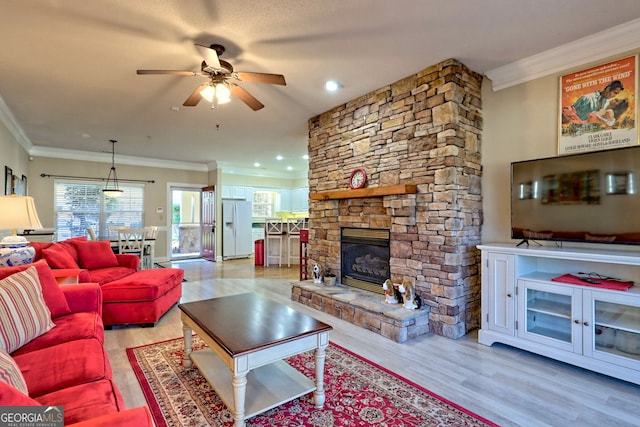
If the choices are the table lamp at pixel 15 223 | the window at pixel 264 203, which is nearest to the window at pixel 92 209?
the window at pixel 264 203

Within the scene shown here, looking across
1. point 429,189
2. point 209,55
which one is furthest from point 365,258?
point 209,55

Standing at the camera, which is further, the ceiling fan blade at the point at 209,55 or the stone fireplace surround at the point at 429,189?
the stone fireplace surround at the point at 429,189

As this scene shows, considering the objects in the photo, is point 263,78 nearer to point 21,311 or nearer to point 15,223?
point 21,311

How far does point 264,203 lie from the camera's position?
10133 mm

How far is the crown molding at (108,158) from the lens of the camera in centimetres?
666

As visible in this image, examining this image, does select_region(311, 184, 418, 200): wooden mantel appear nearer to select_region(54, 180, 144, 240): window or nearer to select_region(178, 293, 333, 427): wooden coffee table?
select_region(178, 293, 333, 427): wooden coffee table

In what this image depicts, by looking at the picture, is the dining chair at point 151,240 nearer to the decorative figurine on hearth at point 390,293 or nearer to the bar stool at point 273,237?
the bar stool at point 273,237

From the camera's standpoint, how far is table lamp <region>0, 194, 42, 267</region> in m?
2.67

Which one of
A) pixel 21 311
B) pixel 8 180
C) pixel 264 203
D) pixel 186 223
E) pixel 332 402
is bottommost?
pixel 332 402

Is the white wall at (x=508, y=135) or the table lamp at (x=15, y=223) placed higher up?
the white wall at (x=508, y=135)

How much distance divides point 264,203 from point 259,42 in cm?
764

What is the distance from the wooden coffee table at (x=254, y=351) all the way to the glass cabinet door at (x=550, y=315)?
1.83m

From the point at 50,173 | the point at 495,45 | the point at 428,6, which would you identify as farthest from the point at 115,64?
the point at 50,173

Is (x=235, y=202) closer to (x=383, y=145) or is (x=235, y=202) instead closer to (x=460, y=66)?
(x=383, y=145)
